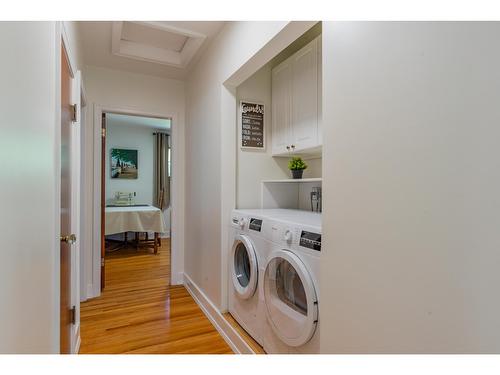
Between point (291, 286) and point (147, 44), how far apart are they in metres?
2.50

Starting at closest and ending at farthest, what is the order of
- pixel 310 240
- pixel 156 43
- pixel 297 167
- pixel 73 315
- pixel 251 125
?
1. pixel 310 240
2. pixel 73 315
3. pixel 297 167
4. pixel 251 125
5. pixel 156 43

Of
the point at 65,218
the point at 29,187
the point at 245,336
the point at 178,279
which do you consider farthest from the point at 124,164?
the point at 29,187

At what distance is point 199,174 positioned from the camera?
2734mm

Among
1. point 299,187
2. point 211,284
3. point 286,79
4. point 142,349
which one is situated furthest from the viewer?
point 299,187

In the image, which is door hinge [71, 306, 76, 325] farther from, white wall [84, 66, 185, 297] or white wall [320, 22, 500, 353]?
white wall [320, 22, 500, 353]

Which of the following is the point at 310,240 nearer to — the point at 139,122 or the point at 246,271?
the point at 246,271

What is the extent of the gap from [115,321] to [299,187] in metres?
2.00

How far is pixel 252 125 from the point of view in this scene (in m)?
2.37

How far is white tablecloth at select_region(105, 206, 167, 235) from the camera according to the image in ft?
14.3

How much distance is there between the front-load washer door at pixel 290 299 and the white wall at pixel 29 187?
1.05 meters

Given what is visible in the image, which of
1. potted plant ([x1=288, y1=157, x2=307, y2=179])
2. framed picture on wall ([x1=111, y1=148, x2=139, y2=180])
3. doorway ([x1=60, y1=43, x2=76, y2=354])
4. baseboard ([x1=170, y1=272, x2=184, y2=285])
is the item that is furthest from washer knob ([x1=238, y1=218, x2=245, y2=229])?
framed picture on wall ([x1=111, y1=148, x2=139, y2=180])

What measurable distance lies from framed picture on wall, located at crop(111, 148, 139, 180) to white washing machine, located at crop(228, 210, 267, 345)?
14.1ft
